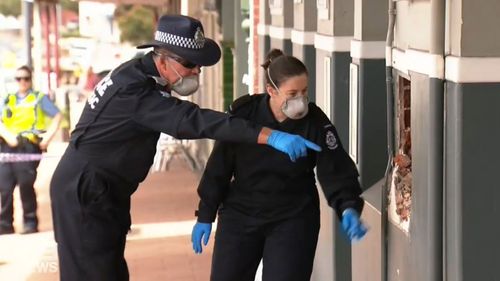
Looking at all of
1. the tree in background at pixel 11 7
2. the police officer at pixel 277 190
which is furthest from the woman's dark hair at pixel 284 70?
the tree in background at pixel 11 7

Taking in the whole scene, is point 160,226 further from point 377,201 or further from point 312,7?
point 377,201

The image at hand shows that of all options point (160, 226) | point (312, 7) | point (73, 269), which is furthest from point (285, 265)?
point (160, 226)

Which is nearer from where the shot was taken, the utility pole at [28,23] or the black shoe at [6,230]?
the black shoe at [6,230]

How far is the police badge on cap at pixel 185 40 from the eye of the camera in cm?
337

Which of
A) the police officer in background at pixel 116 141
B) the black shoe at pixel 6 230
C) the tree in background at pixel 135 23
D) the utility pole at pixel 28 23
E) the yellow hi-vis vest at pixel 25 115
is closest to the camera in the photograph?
the police officer in background at pixel 116 141

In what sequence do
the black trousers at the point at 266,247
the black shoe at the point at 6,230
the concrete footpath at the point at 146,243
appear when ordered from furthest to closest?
the black shoe at the point at 6,230 → the concrete footpath at the point at 146,243 → the black trousers at the point at 266,247

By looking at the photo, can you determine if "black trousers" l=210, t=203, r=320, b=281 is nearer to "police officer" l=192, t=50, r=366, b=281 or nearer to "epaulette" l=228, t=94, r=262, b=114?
→ "police officer" l=192, t=50, r=366, b=281

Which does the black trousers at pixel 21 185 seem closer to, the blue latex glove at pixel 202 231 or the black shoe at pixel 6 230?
the black shoe at pixel 6 230

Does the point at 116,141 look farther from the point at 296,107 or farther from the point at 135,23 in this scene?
the point at 135,23

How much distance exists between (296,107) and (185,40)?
0.50 m

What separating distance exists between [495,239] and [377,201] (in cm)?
125

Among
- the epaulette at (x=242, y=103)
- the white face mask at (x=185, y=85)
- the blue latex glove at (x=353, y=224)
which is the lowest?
the blue latex glove at (x=353, y=224)

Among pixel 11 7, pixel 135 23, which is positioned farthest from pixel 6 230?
pixel 135 23

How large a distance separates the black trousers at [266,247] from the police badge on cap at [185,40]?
0.66 metres
